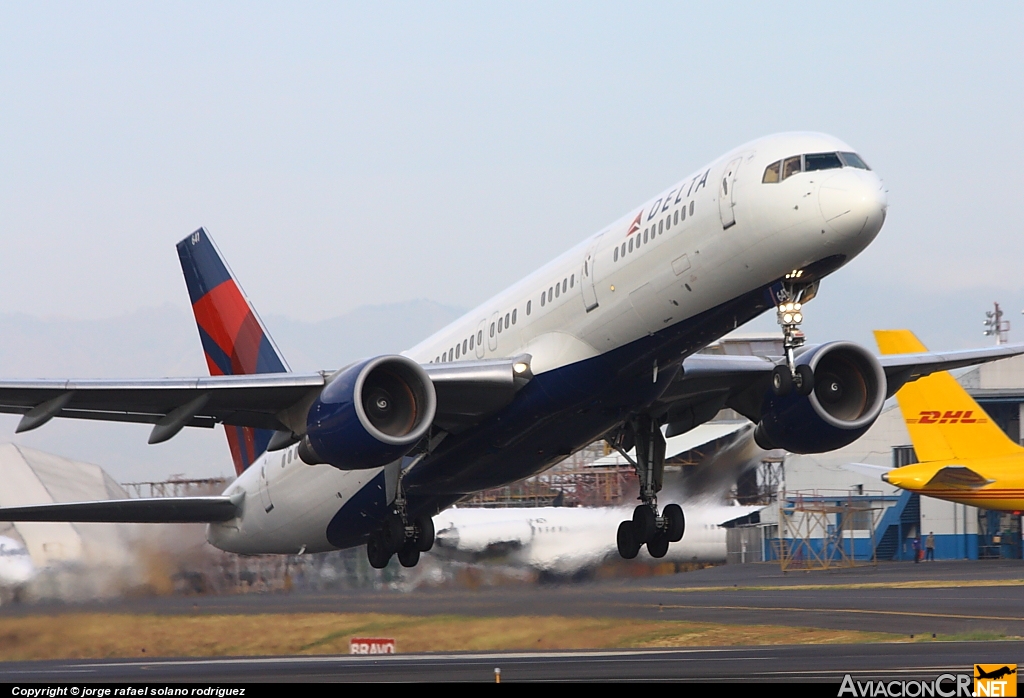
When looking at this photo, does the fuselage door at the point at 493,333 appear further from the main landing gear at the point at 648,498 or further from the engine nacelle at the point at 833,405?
the engine nacelle at the point at 833,405

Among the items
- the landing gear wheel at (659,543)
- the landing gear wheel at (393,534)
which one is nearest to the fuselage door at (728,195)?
the landing gear wheel at (659,543)

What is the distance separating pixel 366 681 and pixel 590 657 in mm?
6447

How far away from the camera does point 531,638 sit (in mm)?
29469

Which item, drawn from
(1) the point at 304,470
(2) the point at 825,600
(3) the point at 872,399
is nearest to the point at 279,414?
(1) the point at 304,470

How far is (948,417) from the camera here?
48.3 meters

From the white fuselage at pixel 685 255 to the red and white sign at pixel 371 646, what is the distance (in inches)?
320

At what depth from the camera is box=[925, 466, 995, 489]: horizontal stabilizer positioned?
45250 mm

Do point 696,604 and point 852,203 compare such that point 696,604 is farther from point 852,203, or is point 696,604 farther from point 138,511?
point 852,203

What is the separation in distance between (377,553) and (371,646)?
4.43m

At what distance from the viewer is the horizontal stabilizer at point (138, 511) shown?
27.4m

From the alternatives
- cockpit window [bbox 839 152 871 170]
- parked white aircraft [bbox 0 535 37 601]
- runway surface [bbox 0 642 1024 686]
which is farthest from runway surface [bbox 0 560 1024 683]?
cockpit window [bbox 839 152 871 170]

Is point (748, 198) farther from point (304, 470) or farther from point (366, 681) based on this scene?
point (304, 470)

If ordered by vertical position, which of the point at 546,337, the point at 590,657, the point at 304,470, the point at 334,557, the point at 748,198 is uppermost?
the point at 748,198

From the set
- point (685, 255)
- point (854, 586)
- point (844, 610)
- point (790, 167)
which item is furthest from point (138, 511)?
point (854, 586)
